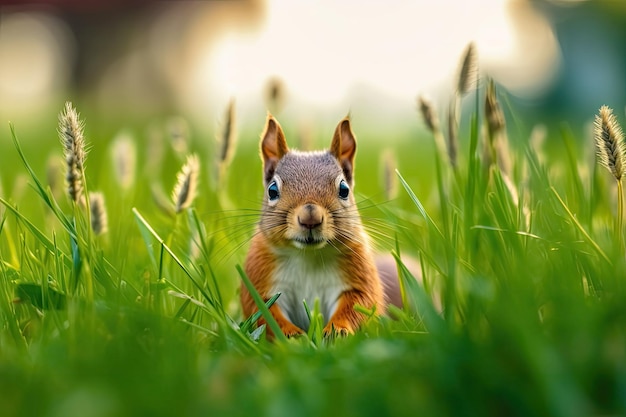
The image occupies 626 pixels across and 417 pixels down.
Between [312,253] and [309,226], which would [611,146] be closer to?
[309,226]

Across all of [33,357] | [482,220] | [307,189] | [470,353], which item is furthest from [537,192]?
[33,357]

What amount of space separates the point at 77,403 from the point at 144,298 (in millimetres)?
999

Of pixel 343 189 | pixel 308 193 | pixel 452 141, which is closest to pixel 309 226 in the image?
pixel 308 193

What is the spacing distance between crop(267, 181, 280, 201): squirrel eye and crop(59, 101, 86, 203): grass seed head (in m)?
0.91

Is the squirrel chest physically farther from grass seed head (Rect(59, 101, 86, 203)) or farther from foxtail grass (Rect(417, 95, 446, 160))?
grass seed head (Rect(59, 101, 86, 203))

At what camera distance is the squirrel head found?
9.06 feet

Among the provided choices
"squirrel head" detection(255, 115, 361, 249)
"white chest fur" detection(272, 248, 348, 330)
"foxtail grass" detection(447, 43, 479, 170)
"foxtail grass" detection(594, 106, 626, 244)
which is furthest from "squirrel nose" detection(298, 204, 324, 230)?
"foxtail grass" detection(594, 106, 626, 244)

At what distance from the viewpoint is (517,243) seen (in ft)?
7.24

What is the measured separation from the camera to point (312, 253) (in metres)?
2.93

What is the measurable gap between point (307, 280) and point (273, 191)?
0.37 m

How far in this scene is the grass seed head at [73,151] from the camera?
7.22ft

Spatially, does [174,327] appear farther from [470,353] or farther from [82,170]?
[470,353]

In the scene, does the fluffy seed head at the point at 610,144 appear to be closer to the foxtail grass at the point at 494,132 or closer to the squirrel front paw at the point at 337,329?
the foxtail grass at the point at 494,132

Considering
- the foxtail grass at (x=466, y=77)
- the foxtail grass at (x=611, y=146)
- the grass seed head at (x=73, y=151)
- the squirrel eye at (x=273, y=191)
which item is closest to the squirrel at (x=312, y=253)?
the squirrel eye at (x=273, y=191)
